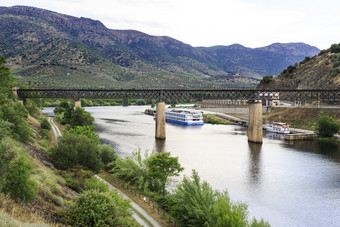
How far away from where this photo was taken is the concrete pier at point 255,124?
70688mm

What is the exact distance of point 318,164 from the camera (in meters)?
49.8

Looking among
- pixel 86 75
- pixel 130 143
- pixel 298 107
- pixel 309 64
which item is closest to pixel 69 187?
pixel 130 143

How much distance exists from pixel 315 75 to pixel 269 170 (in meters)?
86.9

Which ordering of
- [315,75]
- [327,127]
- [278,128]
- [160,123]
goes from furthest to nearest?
[315,75] → [278,128] → [327,127] → [160,123]

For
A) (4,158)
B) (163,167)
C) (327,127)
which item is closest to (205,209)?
(163,167)

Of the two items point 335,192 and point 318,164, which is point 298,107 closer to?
point 318,164

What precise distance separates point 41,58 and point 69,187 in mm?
189539

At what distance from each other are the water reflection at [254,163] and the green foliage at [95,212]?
24.3 metres

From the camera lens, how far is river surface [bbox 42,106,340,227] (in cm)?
3076

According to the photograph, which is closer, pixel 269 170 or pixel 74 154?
pixel 74 154

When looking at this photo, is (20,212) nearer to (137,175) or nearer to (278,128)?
(137,175)

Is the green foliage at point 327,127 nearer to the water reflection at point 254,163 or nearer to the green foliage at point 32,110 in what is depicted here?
the water reflection at point 254,163

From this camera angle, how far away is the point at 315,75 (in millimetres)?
119188

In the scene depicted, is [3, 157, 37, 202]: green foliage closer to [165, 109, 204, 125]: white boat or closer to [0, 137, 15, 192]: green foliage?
[0, 137, 15, 192]: green foliage
